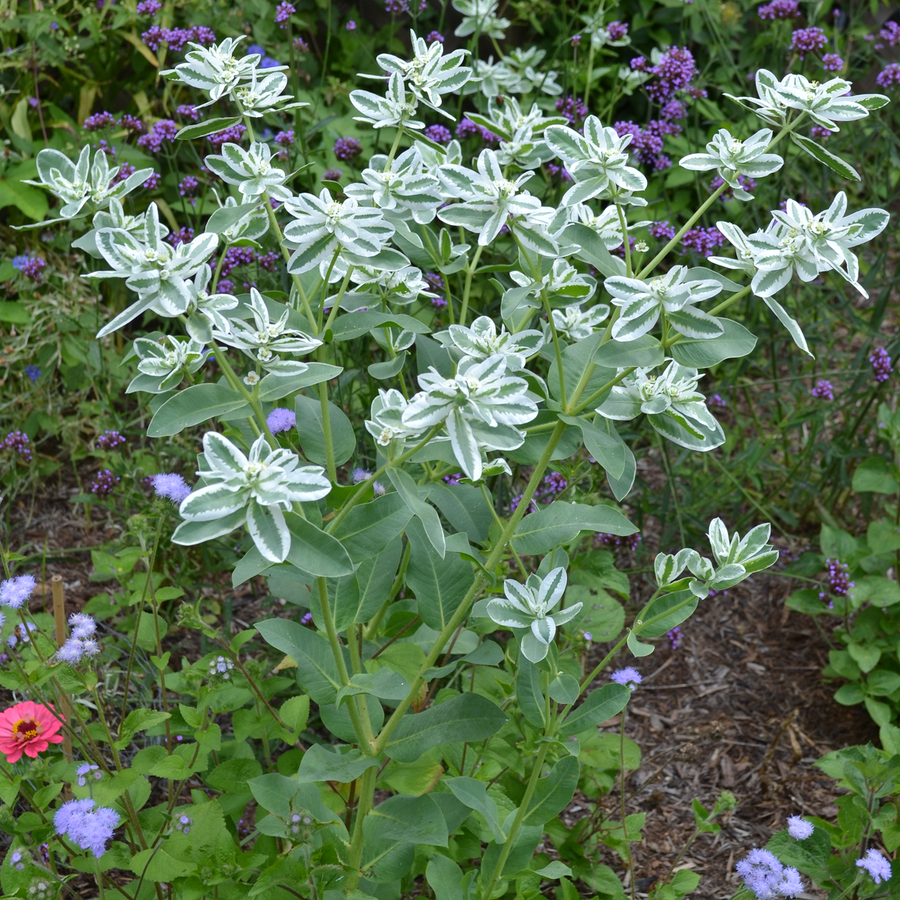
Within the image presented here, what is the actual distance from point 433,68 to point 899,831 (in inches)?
64.9

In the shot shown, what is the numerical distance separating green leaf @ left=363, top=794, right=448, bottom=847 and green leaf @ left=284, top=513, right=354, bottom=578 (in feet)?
1.77

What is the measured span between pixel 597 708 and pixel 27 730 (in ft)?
3.15

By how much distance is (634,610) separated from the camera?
2695mm

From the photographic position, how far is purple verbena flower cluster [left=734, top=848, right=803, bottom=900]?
1.51 m

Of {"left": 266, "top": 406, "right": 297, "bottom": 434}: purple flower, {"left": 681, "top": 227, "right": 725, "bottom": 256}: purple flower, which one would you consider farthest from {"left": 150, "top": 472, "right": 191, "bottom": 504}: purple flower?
{"left": 681, "top": 227, "right": 725, "bottom": 256}: purple flower

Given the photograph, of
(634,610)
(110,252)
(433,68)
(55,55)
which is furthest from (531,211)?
(55,55)

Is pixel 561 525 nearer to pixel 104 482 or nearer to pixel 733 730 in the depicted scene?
pixel 104 482

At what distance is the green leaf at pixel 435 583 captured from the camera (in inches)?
59.4

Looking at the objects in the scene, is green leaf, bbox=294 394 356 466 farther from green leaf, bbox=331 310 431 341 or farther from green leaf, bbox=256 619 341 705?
green leaf, bbox=256 619 341 705

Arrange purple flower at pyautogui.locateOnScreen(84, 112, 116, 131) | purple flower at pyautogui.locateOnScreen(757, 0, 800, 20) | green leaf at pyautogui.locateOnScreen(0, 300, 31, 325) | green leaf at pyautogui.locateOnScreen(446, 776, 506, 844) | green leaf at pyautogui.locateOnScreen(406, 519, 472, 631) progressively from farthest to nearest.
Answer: green leaf at pyautogui.locateOnScreen(0, 300, 31, 325) → purple flower at pyautogui.locateOnScreen(757, 0, 800, 20) → purple flower at pyautogui.locateOnScreen(84, 112, 116, 131) → green leaf at pyautogui.locateOnScreen(406, 519, 472, 631) → green leaf at pyautogui.locateOnScreen(446, 776, 506, 844)

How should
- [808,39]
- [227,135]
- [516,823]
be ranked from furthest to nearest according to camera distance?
[808,39]
[227,135]
[516,823]

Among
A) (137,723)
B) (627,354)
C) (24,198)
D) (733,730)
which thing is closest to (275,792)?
(137,723)

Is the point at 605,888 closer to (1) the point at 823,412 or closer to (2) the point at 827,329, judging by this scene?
(1) the point at 823,412

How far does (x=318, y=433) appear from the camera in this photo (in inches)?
59.2
